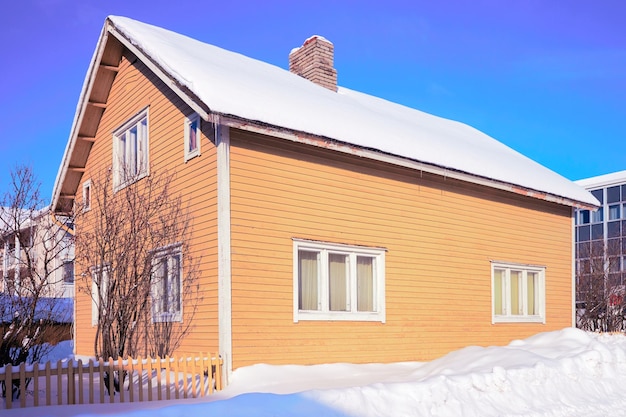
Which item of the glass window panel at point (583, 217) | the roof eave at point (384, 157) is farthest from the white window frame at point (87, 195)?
the glass window panel at point (583, 217)

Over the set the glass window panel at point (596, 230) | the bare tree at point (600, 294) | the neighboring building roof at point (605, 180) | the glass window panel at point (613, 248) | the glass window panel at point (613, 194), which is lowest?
the bare tree at point (600, 294)

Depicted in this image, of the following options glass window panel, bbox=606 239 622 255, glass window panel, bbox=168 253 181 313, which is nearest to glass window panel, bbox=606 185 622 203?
glass window panel, bbox=606 239 622 255

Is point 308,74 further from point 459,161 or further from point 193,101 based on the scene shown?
point 193,101

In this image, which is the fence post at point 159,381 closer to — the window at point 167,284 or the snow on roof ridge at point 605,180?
the window at point 167,284

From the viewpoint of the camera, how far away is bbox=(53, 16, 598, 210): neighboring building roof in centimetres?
1252

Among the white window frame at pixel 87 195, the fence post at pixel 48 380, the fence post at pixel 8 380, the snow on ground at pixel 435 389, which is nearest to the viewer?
the snow on ground at pixel 435 389

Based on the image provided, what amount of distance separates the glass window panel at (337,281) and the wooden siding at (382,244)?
37 cm

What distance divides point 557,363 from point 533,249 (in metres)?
6.76

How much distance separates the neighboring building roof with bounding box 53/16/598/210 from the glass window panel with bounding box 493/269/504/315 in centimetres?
224

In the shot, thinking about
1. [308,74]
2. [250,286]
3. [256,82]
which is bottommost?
[250,286]

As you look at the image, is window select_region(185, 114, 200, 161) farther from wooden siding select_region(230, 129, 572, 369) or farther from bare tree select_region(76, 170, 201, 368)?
wooden siding select_region(230, 129, 572, 369)

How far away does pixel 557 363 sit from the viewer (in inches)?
504

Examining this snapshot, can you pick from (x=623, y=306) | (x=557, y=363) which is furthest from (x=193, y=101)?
(x=623, y=306)

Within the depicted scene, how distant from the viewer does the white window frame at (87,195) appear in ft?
59.4
